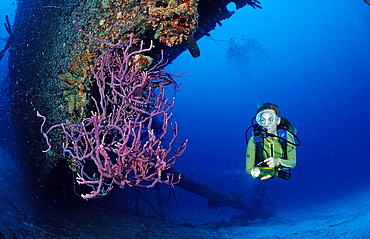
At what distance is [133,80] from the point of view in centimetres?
363

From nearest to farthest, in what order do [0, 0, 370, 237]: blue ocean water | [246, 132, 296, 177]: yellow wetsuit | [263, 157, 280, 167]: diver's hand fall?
[263, 157, 280, 167]: diver's hand, [246, 132, 296, 177]: yellow wetsuit, [0, 0, 370, 237]: blue ocean water

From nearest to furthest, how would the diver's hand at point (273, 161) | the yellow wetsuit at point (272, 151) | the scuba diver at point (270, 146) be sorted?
the diver's hand at point (273, 161) < the scuba diver at point (270, 146) < the yellow wetsuit at point (272, 151)

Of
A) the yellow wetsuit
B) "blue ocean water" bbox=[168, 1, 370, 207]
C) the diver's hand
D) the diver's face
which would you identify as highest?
"blue ocean water" bbox=[168, 1, 370, 207]

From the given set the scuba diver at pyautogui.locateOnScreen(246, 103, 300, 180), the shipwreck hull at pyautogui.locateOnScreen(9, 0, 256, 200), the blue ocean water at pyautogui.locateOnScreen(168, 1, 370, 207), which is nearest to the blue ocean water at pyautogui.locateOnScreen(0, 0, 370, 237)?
the blue ocean water at pyautogui.locateOnScreen(168, 1, 370, 207)

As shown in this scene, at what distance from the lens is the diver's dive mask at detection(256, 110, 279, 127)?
138 inches

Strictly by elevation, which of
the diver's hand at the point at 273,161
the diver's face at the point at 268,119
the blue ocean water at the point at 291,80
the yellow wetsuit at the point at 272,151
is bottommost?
the diver's hand at the point at 273,161

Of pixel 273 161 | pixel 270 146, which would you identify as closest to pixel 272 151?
pixel 270 146

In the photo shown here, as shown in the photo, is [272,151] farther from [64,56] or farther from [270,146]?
[64,56]

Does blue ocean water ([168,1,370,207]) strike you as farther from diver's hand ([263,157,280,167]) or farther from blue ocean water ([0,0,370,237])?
diver's hand ([263,157,280,167])

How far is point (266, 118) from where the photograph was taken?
3.54 metres

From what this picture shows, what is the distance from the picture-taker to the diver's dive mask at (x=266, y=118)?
351cm

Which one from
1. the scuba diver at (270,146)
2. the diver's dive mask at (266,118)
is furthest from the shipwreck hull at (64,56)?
the scuba diver at (270,146)

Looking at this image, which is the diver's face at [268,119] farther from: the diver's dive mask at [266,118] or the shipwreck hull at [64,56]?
the shipwreck hull at [64,56]

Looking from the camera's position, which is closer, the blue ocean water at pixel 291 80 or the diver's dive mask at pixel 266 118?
the diver's dive mask at pixel 266 118
